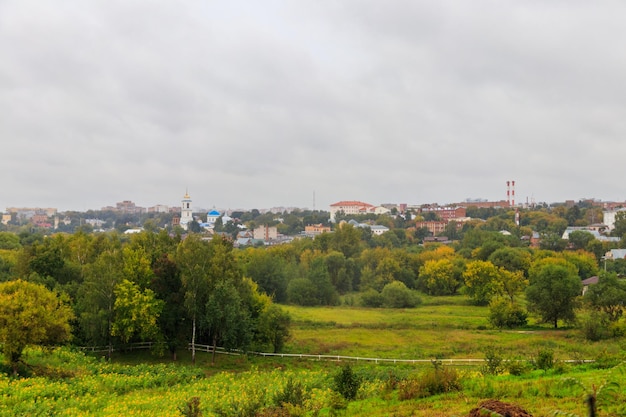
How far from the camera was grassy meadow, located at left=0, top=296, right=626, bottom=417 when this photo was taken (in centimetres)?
1357

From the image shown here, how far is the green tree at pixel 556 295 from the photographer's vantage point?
1556 inches

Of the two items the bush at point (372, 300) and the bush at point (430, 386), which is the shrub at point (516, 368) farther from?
the bush at point (372, 300)

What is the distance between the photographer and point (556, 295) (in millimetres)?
39812

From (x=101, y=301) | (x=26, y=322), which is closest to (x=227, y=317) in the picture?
(x=101, y=301)

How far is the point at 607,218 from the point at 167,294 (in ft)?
458

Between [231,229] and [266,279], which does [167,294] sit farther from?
[231,229]

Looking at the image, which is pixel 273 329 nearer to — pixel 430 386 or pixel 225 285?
pixel 225 285

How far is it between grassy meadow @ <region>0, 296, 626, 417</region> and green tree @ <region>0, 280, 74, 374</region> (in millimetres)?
1245

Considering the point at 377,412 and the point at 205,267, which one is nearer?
the point at 377,412

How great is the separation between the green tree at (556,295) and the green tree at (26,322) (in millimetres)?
34421

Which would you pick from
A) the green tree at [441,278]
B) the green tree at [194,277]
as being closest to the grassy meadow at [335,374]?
the green tree at [194,277]

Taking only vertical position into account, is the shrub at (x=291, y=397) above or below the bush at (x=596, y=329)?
above

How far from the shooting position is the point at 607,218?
13738cm

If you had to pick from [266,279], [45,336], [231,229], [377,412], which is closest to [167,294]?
[45,336]
